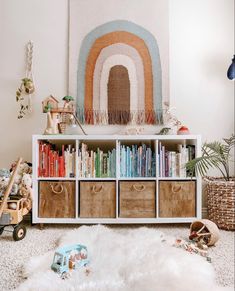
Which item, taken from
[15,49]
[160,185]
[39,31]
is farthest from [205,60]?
[15,49]

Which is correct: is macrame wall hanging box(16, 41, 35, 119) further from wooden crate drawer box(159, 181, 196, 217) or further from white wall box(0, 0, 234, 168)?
wooden crate drawer box(159, 181, 196, 217)

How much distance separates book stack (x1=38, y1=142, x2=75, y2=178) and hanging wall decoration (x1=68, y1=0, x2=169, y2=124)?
0.43 metres

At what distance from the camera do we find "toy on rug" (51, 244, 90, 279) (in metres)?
1.32

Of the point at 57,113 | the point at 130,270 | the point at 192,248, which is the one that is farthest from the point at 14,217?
the point at 192,248

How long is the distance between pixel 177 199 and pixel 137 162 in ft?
1.22

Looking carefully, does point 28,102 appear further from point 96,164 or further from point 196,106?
point 196,106

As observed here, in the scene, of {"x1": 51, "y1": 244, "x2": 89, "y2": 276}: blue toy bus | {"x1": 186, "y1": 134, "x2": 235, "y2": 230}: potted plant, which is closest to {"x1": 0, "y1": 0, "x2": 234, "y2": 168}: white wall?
{"x1": 186, "y1": 134, "x2": 235, "y2": 230}: potted plant

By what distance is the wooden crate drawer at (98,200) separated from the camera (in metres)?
2.17

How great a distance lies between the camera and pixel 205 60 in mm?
2568

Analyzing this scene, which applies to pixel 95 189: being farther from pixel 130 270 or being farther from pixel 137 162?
pixel 130 270

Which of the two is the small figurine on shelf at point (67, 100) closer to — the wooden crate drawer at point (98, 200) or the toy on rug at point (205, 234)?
the wooden crate drawer at point (98, 200)

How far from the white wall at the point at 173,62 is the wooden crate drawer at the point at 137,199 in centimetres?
56

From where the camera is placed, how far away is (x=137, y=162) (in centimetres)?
222

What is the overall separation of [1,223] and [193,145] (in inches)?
53.8
